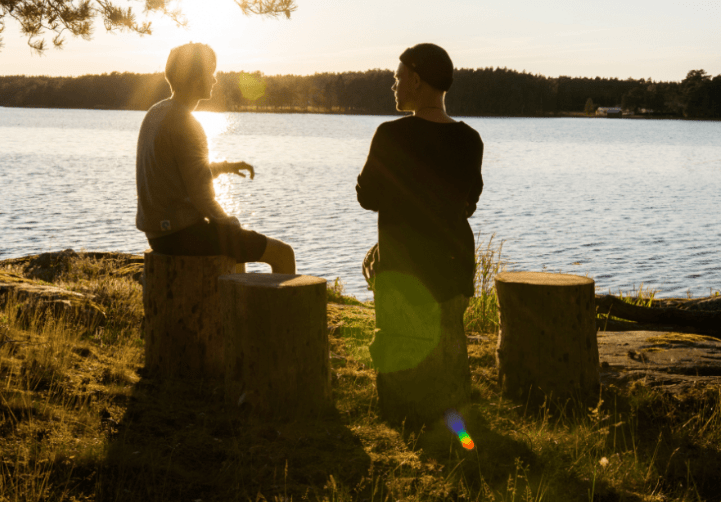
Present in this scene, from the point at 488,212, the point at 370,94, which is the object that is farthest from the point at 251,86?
the point at 488,212

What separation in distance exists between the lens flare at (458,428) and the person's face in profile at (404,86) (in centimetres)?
189

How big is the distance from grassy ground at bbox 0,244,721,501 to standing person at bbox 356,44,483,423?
260 mm

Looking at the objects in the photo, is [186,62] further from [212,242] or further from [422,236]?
[422,236]

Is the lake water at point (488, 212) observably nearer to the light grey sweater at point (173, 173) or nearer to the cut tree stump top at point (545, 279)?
the cut tree stump top at point (545, 279)

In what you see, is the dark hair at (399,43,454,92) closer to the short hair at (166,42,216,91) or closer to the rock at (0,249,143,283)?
the short hair at (166,42,216,91)

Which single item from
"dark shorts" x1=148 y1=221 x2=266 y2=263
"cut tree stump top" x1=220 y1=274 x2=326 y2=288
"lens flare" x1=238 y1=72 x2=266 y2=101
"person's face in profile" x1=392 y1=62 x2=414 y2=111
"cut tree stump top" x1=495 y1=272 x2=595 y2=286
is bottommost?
"cut tree stump top" x1=495 y1=272 x2=595 y2=286

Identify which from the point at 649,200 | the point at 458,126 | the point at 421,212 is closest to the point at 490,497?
the point at 421,212

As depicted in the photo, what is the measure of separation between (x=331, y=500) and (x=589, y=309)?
86.8 inches

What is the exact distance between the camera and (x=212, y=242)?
4.18 m

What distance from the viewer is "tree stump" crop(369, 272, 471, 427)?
3830 mm

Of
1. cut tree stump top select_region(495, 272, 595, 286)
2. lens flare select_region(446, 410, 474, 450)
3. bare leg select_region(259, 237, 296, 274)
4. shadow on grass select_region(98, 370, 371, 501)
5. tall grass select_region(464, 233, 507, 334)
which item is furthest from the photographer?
tall grass select_region(464, 233, 507, 334)

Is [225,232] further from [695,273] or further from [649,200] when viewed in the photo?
[649,200]

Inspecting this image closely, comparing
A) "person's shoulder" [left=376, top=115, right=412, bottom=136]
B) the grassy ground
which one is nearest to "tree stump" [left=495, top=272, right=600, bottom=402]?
the grassy ground

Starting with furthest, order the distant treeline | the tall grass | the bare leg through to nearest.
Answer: the distant treeline
the tall grass
the bare leg
